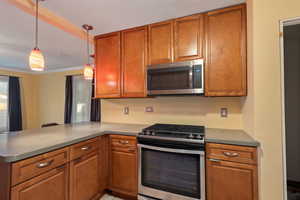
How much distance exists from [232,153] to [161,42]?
62.0 inches

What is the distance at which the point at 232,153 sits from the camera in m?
1.40

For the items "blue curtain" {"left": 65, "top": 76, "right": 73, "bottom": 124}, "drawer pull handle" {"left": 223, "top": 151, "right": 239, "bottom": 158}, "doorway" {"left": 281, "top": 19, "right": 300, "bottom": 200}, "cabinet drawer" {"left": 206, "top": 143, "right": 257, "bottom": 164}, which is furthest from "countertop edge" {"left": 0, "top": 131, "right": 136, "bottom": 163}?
"blue curtain" {"left": 65, "top": 76, "right": 73, "bottom": 124}

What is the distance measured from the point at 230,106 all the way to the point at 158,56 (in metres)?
1.20

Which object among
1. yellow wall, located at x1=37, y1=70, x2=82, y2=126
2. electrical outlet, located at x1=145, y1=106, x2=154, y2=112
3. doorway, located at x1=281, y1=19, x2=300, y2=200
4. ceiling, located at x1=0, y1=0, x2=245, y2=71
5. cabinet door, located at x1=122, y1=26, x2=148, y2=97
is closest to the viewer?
ceiling, located at x1=0, y1=0, x2=245, y2=71

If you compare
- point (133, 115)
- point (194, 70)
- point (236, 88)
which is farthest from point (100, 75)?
point (236, 88)

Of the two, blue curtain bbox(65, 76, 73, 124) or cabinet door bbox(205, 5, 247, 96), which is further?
blue curtain bbox(65, 76, 73, 124)

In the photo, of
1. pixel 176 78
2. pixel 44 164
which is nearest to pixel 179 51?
pixel 176 78

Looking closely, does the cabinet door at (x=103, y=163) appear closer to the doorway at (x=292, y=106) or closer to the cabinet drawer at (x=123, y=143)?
the cabinet drawer at (x=123, y=143)

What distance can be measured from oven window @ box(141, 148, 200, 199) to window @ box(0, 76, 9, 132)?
5.18 meters

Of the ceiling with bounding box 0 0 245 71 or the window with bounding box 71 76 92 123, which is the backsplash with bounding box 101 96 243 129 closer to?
the ceiling with bounding box 0 0 245 71

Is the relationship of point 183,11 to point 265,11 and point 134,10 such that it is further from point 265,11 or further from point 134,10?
point 265,11

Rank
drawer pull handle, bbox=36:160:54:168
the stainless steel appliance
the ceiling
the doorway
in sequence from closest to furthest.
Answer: drawer pull handle, bbox=36:160:54:168 → the stainless steel appliance → the ceiling → the doorway

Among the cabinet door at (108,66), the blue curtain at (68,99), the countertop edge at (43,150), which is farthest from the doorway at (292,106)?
the blue curtain at (68,99)

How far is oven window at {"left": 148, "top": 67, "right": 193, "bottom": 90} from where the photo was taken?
1794mm
